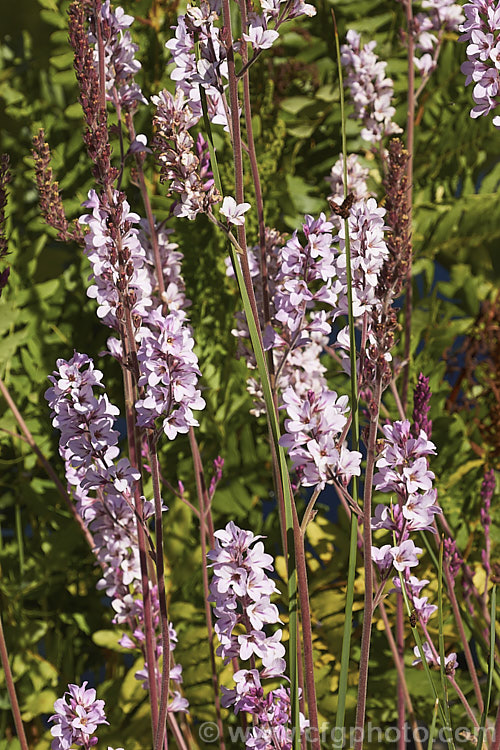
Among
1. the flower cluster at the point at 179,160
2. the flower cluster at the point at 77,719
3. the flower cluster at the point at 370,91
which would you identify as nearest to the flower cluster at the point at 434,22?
the flower cluster at the point at 370,91

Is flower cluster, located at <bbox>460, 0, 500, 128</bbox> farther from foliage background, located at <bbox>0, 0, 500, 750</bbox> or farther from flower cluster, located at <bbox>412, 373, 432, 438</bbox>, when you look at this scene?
foliage background, located at <bbox>0, 0, 500, 750</bbox>

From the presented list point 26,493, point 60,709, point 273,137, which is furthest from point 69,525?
point 273,137

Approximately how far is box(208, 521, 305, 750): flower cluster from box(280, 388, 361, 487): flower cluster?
0.19 ft

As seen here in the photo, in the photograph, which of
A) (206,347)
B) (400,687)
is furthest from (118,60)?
(400,687)

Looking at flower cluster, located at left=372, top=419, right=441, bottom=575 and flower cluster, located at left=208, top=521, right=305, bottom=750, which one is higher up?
flower cluster, located at left=372, top=419, right=441, bottom=575

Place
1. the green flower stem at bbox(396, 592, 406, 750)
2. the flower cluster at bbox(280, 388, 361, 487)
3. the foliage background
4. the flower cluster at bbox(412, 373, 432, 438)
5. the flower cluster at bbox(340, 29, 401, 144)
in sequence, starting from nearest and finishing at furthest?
1. the flower cluster at bbox(280, 388, 361, 487)
2. the flower cluster at bbox(412, 373, 432, 438)
3. the green flower stem at bbox(396, 592, 406, 750)
4. the flower cluster at bbox(340, 29, 401, 144)
5. the foliage background

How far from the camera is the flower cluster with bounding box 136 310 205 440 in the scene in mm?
496

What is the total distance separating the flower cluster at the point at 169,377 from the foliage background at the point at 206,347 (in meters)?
0.51

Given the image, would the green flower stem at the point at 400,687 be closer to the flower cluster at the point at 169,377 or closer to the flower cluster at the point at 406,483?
the flower cluster at the point at 406,483

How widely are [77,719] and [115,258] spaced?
1.03 feet

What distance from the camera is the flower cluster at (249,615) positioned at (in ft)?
1.65

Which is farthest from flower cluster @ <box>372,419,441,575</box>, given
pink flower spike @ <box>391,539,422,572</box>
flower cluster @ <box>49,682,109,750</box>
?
flower cluster @ <box>49,682,109,750</box>

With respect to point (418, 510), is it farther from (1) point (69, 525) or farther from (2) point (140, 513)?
(1) point (69, 525)

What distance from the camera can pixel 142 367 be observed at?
52 cm
